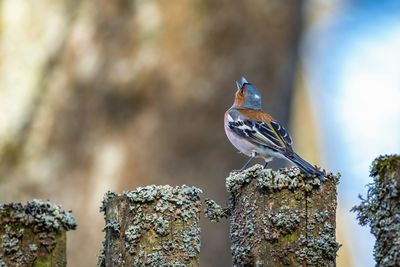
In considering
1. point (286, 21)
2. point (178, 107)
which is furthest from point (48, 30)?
point (286, 21)

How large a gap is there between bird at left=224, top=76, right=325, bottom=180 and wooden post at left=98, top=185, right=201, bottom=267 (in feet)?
8.37

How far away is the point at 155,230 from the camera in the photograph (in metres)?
3.30

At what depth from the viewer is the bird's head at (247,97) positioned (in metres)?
6.91

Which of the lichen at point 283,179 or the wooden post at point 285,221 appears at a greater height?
the lichen at point 283,179

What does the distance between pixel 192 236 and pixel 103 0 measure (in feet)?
15.2

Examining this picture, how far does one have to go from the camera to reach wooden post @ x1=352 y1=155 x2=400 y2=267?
2895 millimetres

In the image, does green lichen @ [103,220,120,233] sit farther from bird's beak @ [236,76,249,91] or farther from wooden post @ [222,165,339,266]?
bird's beak @ [236,76,249,91]

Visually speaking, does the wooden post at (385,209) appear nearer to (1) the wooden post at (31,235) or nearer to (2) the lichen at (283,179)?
(2) the lichen at (283,179)

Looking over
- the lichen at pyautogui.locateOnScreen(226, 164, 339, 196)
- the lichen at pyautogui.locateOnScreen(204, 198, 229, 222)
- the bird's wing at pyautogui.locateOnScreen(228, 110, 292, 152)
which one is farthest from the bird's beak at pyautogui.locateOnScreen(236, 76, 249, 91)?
the lichen at pyautogui.locateOnScreen(226, 164, 339, 196)

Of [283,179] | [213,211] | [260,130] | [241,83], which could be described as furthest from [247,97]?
[283,179]

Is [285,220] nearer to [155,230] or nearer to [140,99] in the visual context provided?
[155,230]

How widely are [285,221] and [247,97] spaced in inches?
151

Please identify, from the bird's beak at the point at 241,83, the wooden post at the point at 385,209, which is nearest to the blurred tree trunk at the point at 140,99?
the bird's beak at the point at 241,83

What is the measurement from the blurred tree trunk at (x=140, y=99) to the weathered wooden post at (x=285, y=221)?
11.7ft
